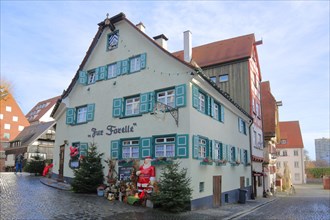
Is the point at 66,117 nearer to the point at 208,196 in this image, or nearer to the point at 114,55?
the point at 114,55

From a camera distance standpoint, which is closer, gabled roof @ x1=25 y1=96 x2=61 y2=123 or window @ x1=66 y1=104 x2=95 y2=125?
window @ x1=66 y1=104 x2=95 y2=125

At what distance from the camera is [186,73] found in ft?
51.3

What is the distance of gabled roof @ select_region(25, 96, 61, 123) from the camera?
56006 mm

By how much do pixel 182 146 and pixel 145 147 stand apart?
2365 millimetres

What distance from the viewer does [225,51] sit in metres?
27.1

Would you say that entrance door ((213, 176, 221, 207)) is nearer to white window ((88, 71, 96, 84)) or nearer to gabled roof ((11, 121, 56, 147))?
white window ((88, 71, 96, 84))

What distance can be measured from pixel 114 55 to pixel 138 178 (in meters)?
8.04

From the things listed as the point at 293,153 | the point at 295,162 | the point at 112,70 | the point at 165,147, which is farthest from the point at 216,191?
the point at 293,153

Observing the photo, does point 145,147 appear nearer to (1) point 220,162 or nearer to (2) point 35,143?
(1) point 220,162

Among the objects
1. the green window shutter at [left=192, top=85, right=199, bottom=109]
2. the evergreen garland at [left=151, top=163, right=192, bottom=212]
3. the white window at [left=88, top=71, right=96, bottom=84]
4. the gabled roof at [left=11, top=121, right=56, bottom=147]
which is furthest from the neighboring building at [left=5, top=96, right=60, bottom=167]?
the evergreen garland at [left=151, top=163, right=192, bottom=212]

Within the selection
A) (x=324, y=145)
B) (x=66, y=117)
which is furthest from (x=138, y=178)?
(x=324, y=145)

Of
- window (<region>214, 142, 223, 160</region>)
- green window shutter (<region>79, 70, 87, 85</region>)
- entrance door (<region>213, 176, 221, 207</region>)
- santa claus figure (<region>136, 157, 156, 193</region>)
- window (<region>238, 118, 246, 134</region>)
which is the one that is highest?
green window shutter (<region>79, 70, 87, 85</region>)

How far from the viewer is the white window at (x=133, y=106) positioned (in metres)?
17.5

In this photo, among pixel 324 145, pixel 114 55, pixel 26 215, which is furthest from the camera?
pixel 324 145
